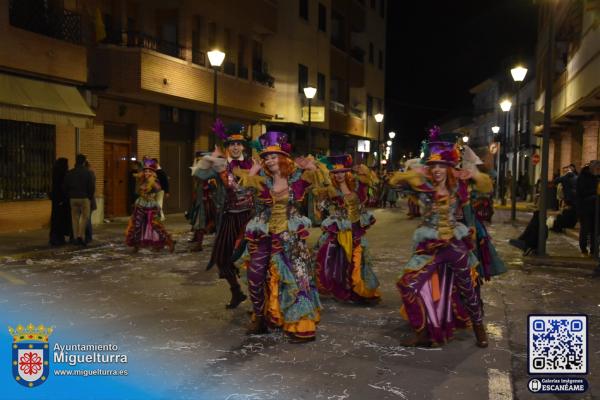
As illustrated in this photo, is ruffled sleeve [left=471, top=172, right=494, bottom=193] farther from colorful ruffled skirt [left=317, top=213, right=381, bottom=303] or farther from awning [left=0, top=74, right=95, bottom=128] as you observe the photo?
awning [left=0, top=74, right=95, bottom=128]

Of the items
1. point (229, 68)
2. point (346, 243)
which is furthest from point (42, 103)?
point (346, 243)

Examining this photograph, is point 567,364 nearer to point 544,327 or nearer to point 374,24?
point 544,327

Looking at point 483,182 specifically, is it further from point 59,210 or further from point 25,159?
point 25,159

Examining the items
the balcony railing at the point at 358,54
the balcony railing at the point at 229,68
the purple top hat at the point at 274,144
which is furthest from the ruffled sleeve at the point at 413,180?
the balcony railing at the point at 358,54

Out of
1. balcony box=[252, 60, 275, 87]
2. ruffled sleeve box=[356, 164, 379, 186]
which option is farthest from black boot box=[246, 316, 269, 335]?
balcony box=[252, 60, 275, 87]

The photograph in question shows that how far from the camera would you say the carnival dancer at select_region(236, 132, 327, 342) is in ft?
20.0

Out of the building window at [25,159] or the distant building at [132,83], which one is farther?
the distant building at [132,83]

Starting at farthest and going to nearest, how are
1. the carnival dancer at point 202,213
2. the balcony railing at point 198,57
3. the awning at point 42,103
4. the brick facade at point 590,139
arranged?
1. the brick facade at point 590,139
2. the balcony railing at point 198,57
3. the awning at point 42,103
4. the carnival dancer at point 202,213

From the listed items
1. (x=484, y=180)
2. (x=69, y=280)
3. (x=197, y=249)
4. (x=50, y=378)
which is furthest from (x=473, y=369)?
(x=197, y=249)

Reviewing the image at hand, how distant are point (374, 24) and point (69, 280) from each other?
37.0 metres

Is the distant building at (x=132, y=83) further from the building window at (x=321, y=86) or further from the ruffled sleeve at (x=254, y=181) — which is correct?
the ruffled sleeve at (x=254, y=181)

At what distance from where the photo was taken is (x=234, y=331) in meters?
6.56

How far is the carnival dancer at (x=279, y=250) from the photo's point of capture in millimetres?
6102

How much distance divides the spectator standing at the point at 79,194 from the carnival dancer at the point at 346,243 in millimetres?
7155
